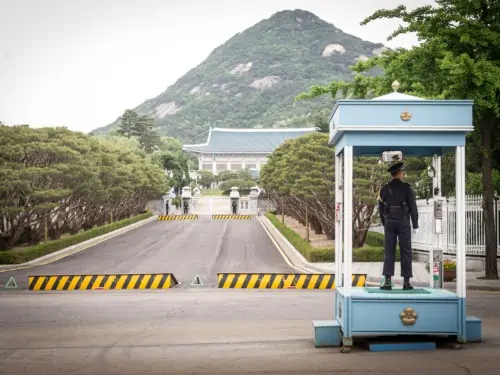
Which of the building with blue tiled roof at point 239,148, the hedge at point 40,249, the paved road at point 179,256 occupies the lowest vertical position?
the paved road at point 179,256

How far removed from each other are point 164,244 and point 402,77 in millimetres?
23534

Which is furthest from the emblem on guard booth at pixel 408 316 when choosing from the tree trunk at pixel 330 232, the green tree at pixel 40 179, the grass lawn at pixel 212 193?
the grass lawn at pixel 212 193

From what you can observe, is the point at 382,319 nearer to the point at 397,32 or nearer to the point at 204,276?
the point at 397,32

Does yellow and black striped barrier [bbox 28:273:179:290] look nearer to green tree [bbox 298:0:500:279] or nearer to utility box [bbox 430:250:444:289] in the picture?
green tree [bbox 298:0:500:279]

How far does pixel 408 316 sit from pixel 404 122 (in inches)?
102

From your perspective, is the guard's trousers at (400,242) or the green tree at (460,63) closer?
the guard's trousers at (400,242)

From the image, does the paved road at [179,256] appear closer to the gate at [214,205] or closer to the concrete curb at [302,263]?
the concrete curb at [302,263]

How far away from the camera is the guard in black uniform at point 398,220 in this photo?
10.7 m

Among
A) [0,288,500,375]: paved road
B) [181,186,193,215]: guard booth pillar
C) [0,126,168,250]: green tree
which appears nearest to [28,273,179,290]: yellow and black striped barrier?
[0,288,500,375]: paved road

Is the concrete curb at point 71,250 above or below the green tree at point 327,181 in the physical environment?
below

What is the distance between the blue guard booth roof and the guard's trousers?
1.12m

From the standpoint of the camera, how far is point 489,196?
72.4ft

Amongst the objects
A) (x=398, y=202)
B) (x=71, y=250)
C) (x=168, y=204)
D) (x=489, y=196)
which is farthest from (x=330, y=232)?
(x=168, y=204)

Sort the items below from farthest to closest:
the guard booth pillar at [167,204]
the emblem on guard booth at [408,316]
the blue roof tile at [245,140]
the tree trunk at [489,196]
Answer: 1. the blue roof tile at [245,140]
2. the guard booth pillar at [167,204]
3. the tree trunk at [489,196]
4. the emblem on guard booth at [408,316]
